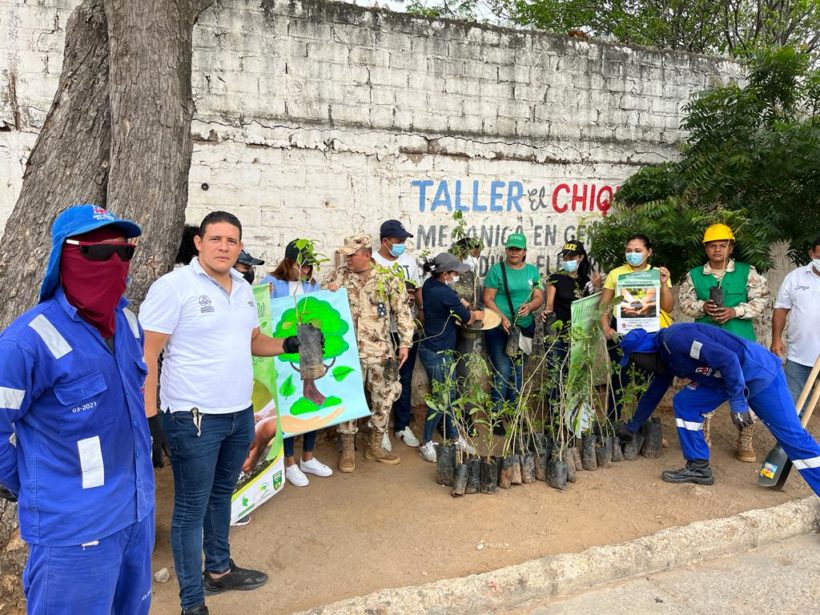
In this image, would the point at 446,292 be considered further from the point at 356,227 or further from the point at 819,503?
the point at 819,503

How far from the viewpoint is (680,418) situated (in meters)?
4.88

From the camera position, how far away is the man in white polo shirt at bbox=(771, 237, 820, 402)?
5.26 meters

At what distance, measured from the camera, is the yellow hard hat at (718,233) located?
5.43 m

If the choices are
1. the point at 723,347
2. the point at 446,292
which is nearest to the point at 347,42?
the point at 446,292

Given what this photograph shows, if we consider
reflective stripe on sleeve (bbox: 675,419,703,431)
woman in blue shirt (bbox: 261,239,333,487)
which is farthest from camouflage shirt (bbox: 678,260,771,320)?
woman in blue shirt (bbox: 261,239,333,487)

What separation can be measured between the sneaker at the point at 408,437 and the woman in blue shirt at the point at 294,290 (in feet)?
3.07

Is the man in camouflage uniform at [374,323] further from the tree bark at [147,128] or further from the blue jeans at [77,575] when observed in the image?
the blue jeans at [77,575]

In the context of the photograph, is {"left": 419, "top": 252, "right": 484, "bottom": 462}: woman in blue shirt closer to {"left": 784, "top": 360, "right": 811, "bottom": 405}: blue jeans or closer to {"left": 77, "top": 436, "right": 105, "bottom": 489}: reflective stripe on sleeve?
{"left": 784, "top": 360, "right": 811, "bottom": 405}: blue jeans

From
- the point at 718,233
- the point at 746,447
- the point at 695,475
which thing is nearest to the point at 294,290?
the point at 695,475

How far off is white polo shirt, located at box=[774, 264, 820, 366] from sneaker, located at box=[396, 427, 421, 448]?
3.35 meters

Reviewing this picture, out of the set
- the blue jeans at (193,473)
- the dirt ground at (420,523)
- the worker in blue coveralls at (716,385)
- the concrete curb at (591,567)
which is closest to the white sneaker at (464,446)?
the dirt ground at (420,523)

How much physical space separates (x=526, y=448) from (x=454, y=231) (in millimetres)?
2278

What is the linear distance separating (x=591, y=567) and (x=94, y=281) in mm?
3035

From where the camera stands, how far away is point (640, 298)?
18.4 feet
